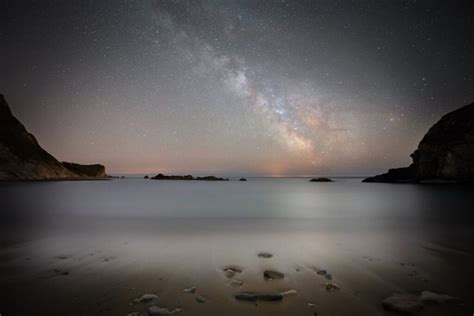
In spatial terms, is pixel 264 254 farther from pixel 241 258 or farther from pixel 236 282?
pixel 236 282

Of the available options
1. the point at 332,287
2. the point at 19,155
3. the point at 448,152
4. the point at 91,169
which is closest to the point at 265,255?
the point at 332,287

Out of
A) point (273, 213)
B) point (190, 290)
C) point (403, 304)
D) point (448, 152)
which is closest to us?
point (403, 304)

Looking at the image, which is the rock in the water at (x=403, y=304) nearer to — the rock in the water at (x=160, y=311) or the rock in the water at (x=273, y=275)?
the rock in the water at (x=273, y=275)

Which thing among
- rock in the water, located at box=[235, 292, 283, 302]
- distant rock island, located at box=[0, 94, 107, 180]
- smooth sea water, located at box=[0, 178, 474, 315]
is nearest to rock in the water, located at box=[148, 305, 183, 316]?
smooth sea water, located at box=[0, 178, 474, 315]

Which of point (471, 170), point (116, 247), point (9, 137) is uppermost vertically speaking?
point (9, 137)

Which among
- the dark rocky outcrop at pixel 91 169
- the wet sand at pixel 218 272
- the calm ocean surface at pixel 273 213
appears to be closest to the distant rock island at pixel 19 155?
the calm ocean surface at pixel 273 213

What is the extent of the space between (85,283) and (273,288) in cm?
353

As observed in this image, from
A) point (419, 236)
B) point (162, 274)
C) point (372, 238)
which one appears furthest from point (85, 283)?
point (419, 236)

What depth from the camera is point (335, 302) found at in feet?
13.1

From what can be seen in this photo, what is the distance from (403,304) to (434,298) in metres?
0.71

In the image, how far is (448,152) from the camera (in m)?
68.6

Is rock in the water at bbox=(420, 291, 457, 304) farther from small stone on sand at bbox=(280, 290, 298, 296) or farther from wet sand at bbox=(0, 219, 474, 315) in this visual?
small stone on sand at bbox=(280, 290, 298, 296)

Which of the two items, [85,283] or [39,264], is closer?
[85,283]

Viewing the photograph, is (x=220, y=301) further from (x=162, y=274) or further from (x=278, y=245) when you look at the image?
(x=278, y=245)
